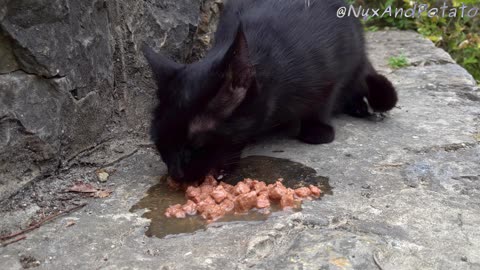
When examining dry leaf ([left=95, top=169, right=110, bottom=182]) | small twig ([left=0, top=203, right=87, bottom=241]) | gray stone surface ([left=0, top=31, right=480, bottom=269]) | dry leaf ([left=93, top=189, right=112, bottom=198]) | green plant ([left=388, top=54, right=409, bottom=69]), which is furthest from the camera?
green plant ([left=388, top=54, right=409, bottom=69])

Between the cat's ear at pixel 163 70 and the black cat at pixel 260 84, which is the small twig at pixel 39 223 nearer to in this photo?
the black cat at pixel 260 84

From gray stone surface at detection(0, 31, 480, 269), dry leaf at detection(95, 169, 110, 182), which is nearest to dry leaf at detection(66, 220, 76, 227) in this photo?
gray stone surface at detection(0, 31, 480, 269)

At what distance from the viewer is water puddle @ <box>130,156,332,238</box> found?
1719 mm

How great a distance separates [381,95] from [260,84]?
35.8 inches

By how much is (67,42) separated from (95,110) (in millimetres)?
298

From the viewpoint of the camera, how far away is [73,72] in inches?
79.4

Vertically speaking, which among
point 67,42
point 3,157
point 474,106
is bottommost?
point 474,106

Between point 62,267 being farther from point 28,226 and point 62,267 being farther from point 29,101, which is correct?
point 29,101

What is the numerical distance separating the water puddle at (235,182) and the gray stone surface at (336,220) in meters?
0.04

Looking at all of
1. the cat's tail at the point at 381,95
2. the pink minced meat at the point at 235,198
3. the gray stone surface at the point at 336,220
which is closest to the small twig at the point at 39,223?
the gray stone surface at the point at 336,220

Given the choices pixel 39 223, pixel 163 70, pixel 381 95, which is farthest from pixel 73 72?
A: pixel 381 95

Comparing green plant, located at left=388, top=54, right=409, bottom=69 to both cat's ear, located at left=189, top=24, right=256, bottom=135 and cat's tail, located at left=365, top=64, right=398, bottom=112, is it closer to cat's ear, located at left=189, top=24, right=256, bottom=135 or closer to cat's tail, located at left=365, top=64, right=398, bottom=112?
cat's tail, located at left=365, top=64, right=398, bottom=112

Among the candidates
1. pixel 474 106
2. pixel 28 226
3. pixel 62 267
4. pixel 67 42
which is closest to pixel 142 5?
pixel 67 42

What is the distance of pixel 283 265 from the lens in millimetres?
1472
